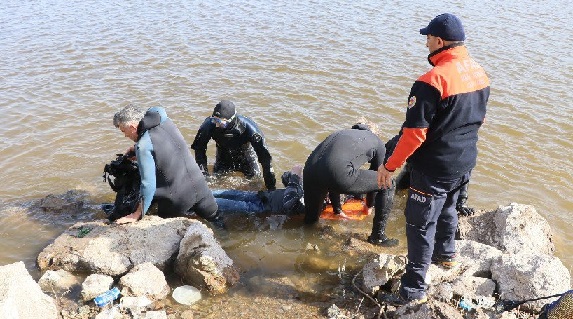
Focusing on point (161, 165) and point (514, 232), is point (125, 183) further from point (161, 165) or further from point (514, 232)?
point (514, 232)

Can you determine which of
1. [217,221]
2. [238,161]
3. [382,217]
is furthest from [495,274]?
[238,161]

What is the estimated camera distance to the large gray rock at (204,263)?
4.24 metres

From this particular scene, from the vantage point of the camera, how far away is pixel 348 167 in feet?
14.8

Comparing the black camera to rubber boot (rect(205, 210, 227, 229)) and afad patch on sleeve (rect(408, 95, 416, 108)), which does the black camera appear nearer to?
rubber boot (rect(205, 210, 227, 229))

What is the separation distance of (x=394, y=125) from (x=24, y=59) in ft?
27.4

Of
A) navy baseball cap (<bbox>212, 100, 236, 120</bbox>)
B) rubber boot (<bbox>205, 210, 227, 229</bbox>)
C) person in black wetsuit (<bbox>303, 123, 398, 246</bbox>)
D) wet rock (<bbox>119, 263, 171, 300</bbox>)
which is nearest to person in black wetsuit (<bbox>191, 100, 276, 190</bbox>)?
navy baseball cap (<bbox>212, 100, 236, 120</bbox>)

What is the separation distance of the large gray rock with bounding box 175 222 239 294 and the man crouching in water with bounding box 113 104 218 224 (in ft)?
1.30

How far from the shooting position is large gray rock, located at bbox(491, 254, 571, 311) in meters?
3.80

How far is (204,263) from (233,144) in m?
2.32

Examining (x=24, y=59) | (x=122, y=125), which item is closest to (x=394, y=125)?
(x=122, y=125)

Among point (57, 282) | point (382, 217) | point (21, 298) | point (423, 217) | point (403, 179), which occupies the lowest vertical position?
point (57, 282)

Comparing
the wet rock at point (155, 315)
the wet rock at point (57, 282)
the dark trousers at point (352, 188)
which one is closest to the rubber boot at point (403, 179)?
the dark trousers at point (352, 188)

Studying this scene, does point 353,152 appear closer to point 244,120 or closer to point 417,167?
point 417,167

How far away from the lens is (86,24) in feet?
41.9
